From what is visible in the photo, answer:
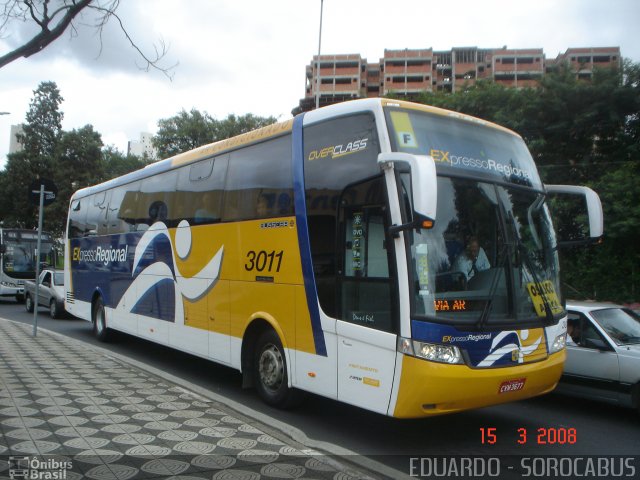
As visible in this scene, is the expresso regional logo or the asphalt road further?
the expresso regional logo

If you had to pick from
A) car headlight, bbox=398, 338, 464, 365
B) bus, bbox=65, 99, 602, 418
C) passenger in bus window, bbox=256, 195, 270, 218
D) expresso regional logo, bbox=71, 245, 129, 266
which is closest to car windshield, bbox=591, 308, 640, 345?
bus, bbox=65, 99, 602, 418

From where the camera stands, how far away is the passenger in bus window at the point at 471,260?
543cm

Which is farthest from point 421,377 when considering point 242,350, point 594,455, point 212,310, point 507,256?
point 212,310

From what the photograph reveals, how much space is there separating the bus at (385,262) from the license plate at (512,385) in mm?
15

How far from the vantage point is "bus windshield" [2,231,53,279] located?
82.8ft

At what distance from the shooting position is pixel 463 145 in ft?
19.7

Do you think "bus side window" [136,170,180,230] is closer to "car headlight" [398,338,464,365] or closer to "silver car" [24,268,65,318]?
"car headlight" [398,338,464,365]

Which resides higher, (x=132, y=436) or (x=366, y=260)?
(x=366, y=260)

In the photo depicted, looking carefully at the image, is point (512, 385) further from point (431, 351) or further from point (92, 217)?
point (92, 217)

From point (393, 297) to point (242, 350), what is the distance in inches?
120

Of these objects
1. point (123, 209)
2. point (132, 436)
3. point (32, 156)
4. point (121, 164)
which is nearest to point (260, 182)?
point (132, 436)

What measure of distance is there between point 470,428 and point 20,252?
80.5 feet

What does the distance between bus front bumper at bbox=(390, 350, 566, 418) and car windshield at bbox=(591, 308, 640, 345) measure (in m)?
2.55

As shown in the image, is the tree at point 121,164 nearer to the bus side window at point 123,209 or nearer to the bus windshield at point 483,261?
the bus side window at point 123,209
